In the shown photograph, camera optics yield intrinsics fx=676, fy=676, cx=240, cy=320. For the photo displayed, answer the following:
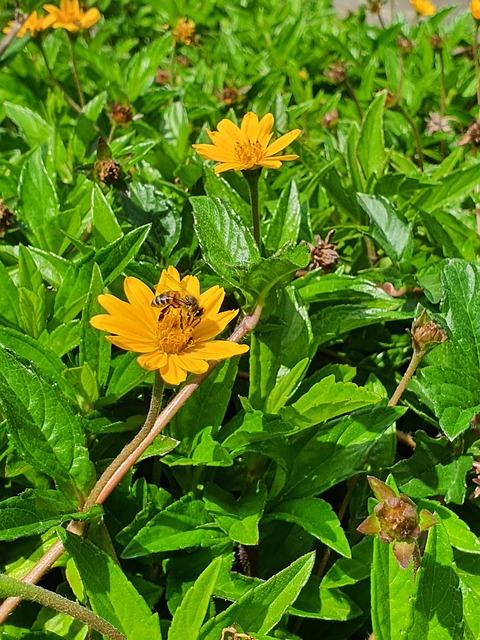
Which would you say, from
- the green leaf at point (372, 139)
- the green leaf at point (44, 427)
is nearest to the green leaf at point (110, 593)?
the green leaf at point (44, 427)

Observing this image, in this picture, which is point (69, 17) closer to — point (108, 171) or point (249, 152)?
point (108, 171)

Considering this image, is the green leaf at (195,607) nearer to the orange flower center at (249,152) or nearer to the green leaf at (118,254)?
the green leaf at (118,254)

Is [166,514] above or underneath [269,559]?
above

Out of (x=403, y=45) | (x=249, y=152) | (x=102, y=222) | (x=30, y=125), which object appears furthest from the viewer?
(x=403, y=45)

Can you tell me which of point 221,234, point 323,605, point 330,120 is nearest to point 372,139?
point 330,120

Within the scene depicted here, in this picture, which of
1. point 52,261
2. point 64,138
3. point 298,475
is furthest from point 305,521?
point 64,138

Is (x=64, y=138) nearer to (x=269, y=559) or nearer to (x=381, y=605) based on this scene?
(x=269, y=559)
